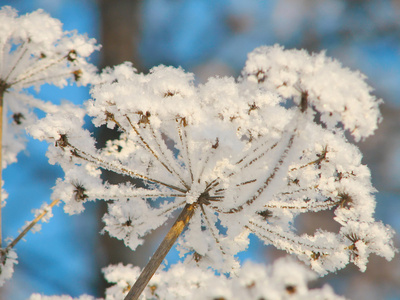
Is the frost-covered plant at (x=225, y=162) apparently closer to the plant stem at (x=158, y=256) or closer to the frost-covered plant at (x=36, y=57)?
the plant stem at (x=158, y=256)

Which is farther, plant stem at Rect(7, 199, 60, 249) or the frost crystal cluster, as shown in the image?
the frost crystal cluster

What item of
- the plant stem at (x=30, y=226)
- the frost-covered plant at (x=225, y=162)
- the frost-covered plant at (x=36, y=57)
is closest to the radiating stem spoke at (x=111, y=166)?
the frost-covered plant at (x=225, y=162)

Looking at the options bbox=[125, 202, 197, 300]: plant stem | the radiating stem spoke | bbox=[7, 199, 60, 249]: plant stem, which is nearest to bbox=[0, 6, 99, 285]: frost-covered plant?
bbox=[7, 199, 60, 249]: plant stem

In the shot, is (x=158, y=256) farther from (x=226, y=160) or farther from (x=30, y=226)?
(x=30, y=226)

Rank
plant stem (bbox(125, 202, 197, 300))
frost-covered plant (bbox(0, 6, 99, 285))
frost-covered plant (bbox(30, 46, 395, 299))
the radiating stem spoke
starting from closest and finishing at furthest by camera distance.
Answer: plant stem (bbox(125, 202, 197, 300)) < frost-covered plant (bbox(30, 46, 395, 299)) < the radiating stem spoke < frost-covered plant (bbox(0, 6, 99, 285))

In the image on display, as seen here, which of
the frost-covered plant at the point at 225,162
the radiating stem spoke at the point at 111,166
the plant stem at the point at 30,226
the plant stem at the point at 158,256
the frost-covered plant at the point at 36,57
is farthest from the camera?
the frost-covered plant at the point at 36,57

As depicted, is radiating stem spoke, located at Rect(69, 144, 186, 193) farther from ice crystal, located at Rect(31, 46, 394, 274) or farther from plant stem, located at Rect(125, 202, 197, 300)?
plant stem, located at Rect(125, 202, 197, 300)

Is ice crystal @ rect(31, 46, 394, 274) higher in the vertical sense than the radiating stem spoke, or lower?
higher
